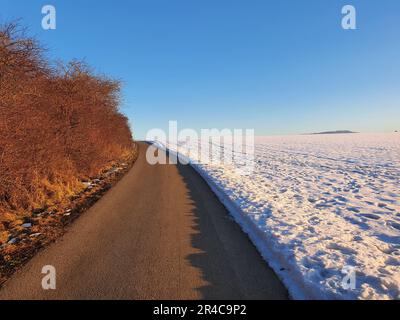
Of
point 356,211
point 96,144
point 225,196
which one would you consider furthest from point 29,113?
point 356,211

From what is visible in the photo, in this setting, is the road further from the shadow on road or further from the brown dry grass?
the brown dry grass

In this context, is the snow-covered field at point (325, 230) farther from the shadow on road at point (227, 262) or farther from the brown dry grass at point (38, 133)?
the brown dry grass at point (38, 133)

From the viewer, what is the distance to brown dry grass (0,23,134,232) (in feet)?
21.2

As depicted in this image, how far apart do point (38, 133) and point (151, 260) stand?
6.09 meters

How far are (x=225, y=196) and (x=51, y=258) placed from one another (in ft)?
19.7

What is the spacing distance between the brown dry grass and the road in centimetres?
206

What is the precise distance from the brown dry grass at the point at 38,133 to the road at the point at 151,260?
2.06 metres

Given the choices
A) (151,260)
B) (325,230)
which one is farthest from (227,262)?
(325,230)

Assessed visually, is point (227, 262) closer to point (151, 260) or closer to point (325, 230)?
point (151, 260)

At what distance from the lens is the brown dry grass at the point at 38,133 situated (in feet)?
21.2

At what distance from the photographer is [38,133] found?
8.19 m

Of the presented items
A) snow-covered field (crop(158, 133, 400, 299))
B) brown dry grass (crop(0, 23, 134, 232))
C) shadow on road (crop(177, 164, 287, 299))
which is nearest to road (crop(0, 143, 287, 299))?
shadow on road (crop(177, 164, 287, 299))

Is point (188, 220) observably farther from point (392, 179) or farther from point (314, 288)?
point (392, 179)

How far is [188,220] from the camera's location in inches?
275
